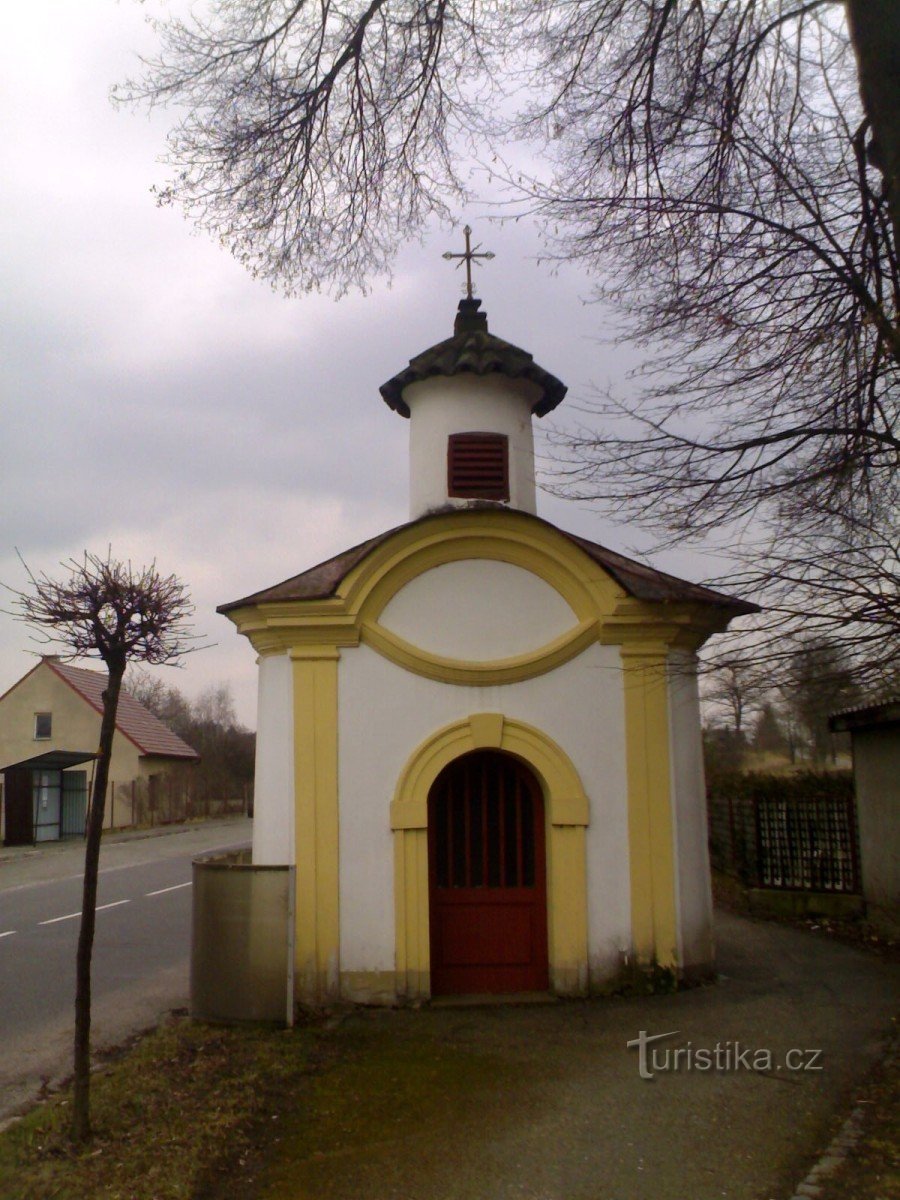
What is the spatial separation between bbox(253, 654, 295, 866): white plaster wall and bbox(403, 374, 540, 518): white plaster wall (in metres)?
2.59

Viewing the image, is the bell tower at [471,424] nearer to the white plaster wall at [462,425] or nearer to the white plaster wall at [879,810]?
the white plaster wall at [462,425]

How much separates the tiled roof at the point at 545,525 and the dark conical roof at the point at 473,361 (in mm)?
1660

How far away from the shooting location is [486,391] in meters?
11.8

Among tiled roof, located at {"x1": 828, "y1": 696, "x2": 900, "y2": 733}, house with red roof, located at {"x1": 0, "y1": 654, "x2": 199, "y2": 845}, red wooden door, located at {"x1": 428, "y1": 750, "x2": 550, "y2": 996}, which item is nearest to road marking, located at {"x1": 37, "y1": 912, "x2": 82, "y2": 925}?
red wooden door, located at {"x1": 428, "y1": 750, "x2": 550, "y2": 996}

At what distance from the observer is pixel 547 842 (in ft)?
32.8

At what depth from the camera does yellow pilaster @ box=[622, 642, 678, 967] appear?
9758 millimetres

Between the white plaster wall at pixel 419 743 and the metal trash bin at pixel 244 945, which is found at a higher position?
the white plaster wall at pixel 419 743

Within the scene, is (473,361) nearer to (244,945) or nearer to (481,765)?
(481,765)

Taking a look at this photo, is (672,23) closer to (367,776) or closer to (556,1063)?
(367,776)

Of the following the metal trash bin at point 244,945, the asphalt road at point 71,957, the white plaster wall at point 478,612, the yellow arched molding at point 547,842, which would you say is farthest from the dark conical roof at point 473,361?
the asphalt road at point 71,957

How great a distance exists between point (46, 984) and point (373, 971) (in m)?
4.55

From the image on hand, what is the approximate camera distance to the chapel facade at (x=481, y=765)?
9.72 metres

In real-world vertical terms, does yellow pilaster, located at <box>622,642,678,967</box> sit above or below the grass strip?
above

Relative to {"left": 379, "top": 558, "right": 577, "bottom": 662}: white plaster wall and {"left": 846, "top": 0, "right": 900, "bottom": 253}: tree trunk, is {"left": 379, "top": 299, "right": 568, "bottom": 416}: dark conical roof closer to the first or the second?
{"left": 379, "top": 558, "right": 577, "bottom": 662}: white plaster wall
